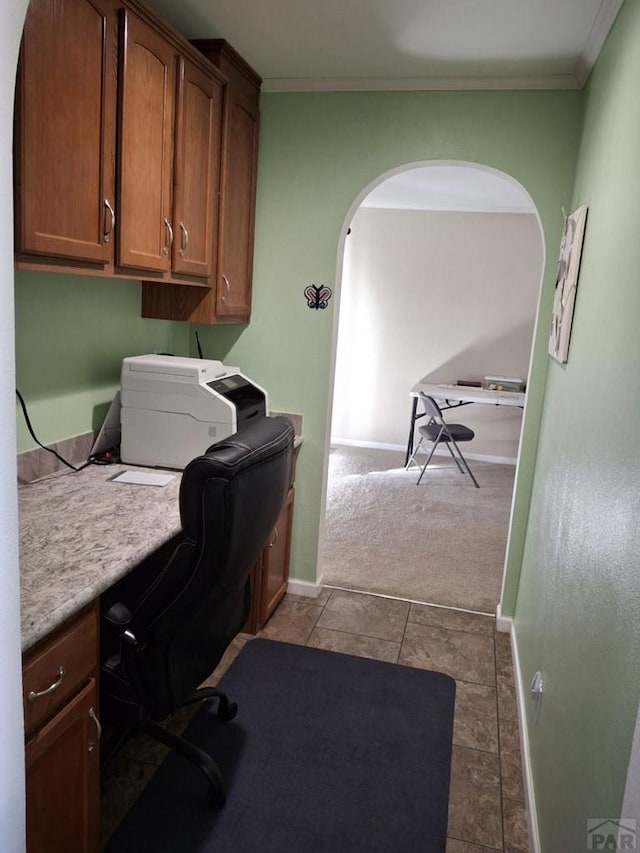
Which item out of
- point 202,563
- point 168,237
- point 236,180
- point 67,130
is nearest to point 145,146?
point 168,237

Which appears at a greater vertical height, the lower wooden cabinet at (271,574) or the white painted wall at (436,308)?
the white painted wall at (436,308)

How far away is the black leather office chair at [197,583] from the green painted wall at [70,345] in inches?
33.3

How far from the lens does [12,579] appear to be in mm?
935

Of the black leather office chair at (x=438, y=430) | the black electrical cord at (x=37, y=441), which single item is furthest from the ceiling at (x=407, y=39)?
the black leather office chair at (x=438, y=430)

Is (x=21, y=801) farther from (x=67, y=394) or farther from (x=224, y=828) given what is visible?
(x=67, y=394)

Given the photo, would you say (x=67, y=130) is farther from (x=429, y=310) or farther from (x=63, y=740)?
(x=429, y=310)

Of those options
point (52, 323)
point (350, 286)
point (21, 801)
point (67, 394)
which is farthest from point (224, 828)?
point (350, 286)

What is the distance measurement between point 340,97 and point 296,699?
2.54m

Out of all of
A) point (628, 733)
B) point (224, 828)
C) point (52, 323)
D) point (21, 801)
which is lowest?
point (224, 828)

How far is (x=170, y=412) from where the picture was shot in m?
2.44

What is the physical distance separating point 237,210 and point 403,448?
4.26m

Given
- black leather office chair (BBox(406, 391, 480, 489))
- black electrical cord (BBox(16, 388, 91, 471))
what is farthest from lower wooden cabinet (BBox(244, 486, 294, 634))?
black leather office chair (BBox(406, 391, 480, 489))

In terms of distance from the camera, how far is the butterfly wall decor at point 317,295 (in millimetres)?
2994

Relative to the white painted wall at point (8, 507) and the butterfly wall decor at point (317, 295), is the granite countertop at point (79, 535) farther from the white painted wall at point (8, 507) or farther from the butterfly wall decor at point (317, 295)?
the butterfly wall decor at point (317, 295)
